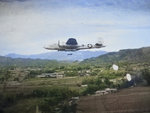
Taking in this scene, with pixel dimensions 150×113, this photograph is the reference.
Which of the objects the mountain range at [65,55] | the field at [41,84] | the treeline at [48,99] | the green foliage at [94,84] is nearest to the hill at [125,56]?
the mountain range at [65,55]

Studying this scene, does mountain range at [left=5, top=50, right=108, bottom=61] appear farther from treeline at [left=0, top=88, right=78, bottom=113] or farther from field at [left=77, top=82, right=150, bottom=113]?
field at [left=77, top=82, right=150, bottom=113]

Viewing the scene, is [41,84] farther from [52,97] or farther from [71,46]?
[71,46]

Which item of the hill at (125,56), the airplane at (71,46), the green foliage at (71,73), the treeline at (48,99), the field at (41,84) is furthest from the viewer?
the hill at (125,56)

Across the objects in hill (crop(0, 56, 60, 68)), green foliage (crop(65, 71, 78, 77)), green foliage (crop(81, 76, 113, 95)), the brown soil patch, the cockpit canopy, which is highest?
the cockpit canopy

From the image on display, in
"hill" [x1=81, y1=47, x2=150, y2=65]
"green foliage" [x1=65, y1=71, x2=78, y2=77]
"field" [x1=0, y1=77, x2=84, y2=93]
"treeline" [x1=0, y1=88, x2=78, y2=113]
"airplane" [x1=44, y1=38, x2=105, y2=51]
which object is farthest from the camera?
"hill" [x1=81, y1=47, x2=150, y2=65]

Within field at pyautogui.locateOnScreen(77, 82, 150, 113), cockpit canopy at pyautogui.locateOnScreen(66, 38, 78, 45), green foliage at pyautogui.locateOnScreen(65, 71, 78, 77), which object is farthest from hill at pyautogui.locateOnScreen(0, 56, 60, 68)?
field at pyautogui.locateOnScreen(77, 82, 150, 113)

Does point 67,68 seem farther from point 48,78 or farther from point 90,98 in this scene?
point 90,98

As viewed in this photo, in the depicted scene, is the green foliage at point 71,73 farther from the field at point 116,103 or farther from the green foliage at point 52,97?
the field at point 116,103
